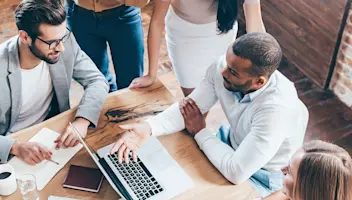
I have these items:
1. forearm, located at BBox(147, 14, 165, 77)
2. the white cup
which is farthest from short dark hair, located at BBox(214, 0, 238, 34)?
the white cup

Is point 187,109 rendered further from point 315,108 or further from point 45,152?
point 315,108

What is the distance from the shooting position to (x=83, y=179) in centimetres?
167

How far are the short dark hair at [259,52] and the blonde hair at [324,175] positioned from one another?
36 cm

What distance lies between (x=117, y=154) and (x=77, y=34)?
3.08 ft

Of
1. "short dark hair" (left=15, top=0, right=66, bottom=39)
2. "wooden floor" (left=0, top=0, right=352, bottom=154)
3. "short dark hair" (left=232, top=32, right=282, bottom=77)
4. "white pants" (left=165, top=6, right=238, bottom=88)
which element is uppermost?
"short dark hair" (left=15, top=0, right=66, bottom=39)

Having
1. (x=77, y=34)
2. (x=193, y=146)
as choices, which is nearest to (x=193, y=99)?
(x=193, y=146)

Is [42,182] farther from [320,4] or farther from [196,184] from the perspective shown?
[320,4]

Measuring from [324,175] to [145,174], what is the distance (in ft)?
1.92

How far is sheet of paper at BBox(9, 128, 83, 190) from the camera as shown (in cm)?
168

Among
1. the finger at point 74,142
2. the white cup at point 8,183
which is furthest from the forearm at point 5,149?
the finger at point 74,142

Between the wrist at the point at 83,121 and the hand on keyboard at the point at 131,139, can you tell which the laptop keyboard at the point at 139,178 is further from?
the wrist at the point at 83,121

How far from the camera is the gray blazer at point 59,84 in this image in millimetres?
1911

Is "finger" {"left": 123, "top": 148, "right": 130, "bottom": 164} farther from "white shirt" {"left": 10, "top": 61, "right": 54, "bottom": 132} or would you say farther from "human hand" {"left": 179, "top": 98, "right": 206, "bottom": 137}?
"white shirt" {"left": 10, "top": 61, "right": 54, "bottom": 132}

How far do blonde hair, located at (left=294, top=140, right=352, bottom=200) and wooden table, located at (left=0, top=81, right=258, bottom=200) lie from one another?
23 centimetres
